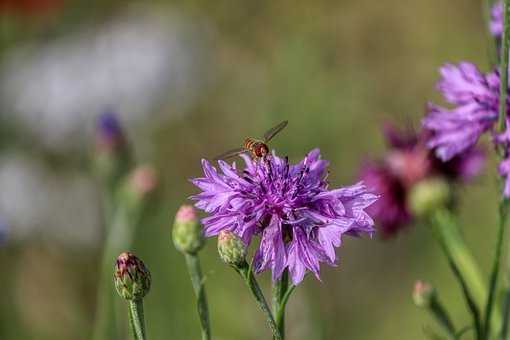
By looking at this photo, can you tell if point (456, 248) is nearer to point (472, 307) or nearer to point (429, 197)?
point (429, 197)

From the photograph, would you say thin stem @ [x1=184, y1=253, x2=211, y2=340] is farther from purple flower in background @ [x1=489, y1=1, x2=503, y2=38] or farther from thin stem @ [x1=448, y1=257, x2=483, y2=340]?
purple flower in background @ [x1=489, y1=1, x2=503, y2=38]

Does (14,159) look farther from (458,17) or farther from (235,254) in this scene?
(235,254)

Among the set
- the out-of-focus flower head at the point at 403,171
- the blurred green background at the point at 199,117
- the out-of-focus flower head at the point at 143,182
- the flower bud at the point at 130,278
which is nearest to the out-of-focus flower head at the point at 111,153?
the out-of-focus flower head at the point at 143,182

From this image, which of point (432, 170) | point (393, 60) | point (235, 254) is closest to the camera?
point (235, 254)

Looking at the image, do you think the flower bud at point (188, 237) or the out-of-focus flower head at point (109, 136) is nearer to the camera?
the flower bud at point (188, 237)

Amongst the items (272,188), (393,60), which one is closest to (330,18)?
(393,60)

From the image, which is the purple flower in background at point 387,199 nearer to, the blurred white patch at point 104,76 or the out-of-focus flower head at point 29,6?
the out-of-focus flower head at point 29,6
